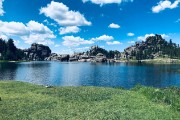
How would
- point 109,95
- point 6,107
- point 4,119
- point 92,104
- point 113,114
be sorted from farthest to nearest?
point 109,95 → point 92,104 → point 6,107 → point 113,114 → point 4,119

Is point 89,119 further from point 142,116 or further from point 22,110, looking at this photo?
point 22,110

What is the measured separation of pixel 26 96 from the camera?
46.3 metres

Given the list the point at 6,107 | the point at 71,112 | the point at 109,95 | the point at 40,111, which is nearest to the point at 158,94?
the point at 109,95

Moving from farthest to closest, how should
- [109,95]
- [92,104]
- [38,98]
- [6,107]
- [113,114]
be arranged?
[109,95]
[38,98]
[92,104]
[6,107]
[113,114]

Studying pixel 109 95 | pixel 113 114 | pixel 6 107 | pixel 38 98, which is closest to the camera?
pixel 113 114

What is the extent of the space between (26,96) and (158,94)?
2405 cm

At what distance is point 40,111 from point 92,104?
8671mm

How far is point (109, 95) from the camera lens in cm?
4906

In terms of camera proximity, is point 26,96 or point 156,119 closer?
point 156,119

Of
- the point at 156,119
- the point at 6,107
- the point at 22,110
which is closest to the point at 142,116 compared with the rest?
the point at 156,119

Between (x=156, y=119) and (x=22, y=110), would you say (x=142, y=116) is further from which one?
(x=22, y=110)

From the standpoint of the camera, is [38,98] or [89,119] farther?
[38,98]

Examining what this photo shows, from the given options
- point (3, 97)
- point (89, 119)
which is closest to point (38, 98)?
point (3, 97)

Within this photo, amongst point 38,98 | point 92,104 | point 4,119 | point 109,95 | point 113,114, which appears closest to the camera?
point 4,119
